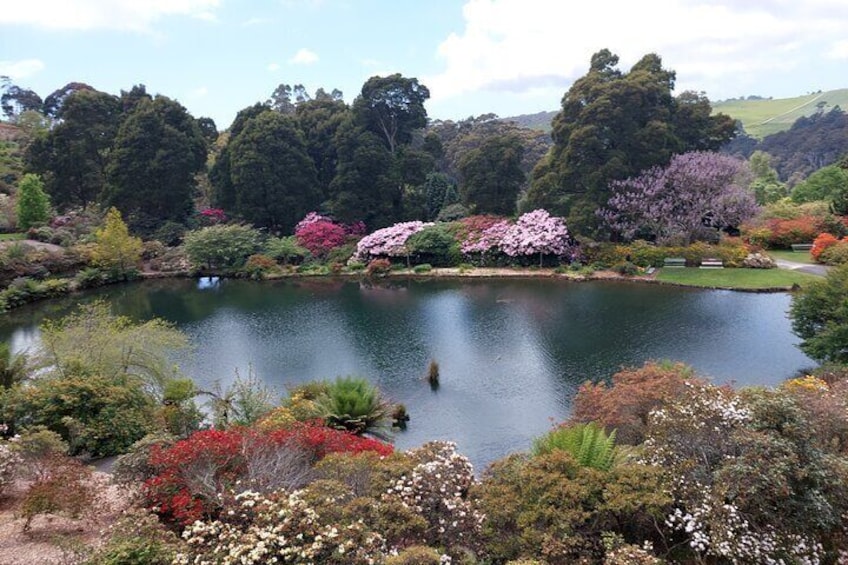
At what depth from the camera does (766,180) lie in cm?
5309

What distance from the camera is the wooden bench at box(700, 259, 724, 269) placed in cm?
2897

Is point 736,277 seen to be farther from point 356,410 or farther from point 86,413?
point 86,413

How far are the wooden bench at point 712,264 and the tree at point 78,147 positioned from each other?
1529 inches

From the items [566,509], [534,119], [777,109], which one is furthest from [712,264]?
[534,119]

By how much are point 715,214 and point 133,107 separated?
4204cm

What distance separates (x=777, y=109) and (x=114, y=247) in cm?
13402

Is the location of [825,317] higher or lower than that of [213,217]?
lower

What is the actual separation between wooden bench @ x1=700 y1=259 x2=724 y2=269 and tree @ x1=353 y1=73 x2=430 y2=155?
74.7ft

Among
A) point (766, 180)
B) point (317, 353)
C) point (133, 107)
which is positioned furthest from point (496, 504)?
point (766, 180)

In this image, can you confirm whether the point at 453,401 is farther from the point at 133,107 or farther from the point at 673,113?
the point at 133,107

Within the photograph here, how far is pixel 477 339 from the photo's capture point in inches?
830

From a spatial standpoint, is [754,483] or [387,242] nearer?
[754,483]

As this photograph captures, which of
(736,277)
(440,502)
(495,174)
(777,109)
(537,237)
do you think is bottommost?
(736,277)

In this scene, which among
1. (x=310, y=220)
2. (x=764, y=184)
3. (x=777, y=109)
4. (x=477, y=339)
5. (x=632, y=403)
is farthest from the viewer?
(x=777, y=109)
